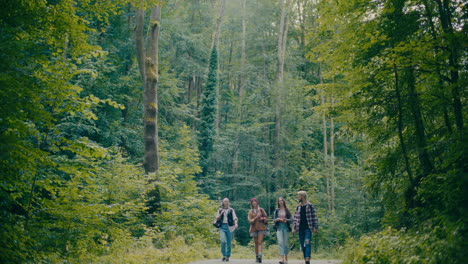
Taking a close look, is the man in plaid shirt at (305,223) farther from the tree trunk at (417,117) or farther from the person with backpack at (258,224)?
the tree trunk at (417,117)

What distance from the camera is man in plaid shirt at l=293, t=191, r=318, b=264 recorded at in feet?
29.8

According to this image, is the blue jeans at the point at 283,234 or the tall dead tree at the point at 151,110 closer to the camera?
the blue jeans at the point at 283,234

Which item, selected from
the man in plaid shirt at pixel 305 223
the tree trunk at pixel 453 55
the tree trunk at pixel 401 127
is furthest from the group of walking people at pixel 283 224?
the tree trunk at pixel 453 55

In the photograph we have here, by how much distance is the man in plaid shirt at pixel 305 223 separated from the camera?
358 inches

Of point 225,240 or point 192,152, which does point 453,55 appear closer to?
point 225,240

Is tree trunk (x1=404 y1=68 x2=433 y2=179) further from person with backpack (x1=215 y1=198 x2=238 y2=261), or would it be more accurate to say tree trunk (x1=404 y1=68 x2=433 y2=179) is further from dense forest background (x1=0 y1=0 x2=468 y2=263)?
person with backpack (x1=215 y1=198 x2=238 y2=261)

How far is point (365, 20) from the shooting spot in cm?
914

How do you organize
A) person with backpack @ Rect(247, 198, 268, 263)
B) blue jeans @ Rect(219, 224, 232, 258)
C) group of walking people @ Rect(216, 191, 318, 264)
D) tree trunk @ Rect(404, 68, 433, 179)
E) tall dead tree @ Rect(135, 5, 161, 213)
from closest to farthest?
1. tree trunk @ Rect(404, 68, 433, 179)
2. group of walking people @ Rect(216, 191, 318, 264)
3. person with backpack @ Rect(247, 198, 268, 263)
4. blue jeans @ Rect(219, 224, 232, 258)
5. tall dead tree @ Rect(135, 5, 161, 213)

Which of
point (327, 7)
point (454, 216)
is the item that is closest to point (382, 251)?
point (454, 216)

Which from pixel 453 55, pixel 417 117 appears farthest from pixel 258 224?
pixel 453 55

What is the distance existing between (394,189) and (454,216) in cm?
388

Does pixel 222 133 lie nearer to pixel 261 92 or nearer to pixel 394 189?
pixel 261 92

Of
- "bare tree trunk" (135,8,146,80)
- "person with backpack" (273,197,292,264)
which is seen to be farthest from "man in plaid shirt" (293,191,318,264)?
"bare tree trunk" (135,8,146,80)

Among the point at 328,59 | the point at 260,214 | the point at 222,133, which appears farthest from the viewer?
the point at 222,133
